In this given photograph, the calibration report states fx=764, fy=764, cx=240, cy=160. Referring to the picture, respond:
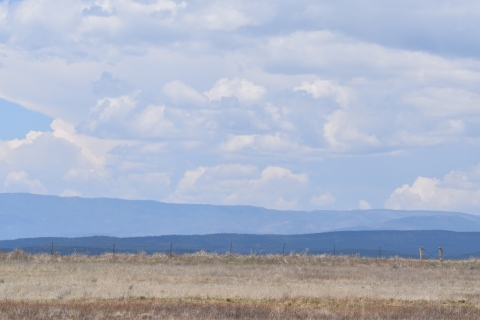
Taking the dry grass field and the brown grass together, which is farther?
the dry grass field

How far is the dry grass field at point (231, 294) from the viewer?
27297mm

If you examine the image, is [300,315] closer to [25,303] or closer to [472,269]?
[25,303]

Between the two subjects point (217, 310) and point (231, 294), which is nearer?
point (217, 310)

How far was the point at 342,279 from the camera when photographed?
4747 cm

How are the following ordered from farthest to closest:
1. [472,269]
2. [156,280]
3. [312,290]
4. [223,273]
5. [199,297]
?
[472,269], [223,273], [156,280], [312,290], [199,297]

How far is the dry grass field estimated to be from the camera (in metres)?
27.3

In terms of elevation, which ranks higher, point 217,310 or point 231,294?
point 231,294

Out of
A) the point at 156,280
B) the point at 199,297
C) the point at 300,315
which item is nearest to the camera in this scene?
the point at 300,315

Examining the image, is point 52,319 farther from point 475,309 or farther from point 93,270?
point 93,270

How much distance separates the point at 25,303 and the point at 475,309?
17.3 meters

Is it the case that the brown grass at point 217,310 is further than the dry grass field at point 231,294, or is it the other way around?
the dry grass field at point 231,294

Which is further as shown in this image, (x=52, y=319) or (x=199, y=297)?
(x=199, y=297)

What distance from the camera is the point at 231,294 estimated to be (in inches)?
1363

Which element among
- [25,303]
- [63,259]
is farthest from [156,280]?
[63,259]
